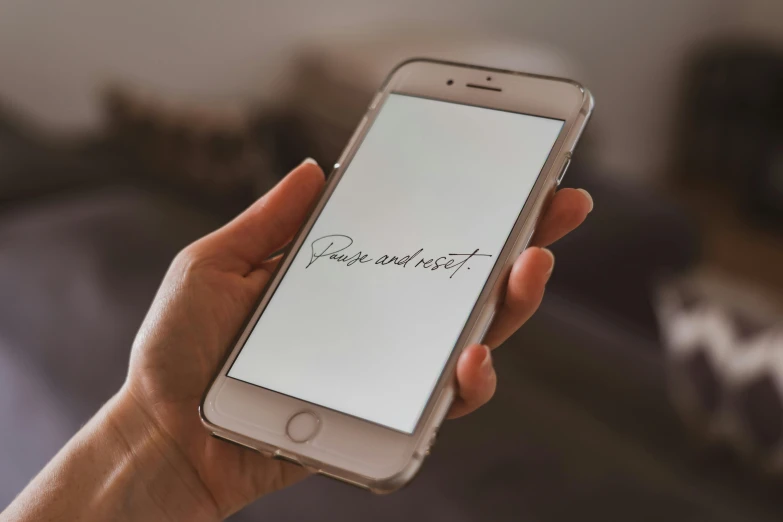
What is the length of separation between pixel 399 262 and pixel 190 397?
201 mm

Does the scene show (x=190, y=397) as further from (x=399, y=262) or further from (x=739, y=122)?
(x=739, y=122)

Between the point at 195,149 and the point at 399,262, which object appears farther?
the point at 195,149

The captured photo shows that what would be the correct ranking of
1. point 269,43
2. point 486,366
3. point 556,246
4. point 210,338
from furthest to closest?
point 269,43, point 556,246, point 210,338, point 486,366

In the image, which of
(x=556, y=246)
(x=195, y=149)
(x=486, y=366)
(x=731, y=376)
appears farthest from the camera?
(x=195, y=149)

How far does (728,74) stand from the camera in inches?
81.0

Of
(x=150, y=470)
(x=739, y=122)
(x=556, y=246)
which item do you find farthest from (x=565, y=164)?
(x=739, y=122)

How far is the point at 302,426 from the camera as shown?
18.3 inches

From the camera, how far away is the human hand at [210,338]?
0.53 meters

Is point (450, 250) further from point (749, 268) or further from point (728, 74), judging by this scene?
point (728, 74)

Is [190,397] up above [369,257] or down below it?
below

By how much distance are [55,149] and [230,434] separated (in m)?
1.11

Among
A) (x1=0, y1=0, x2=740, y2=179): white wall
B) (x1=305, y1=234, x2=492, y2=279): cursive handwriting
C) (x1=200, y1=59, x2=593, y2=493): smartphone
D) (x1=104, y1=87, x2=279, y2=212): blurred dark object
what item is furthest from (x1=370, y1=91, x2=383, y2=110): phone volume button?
(x1=0, y1=0, x2=740, y2=179): white wall

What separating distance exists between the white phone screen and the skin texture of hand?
35 millimetres

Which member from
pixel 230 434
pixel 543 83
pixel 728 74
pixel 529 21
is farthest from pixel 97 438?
pixel 728 74
